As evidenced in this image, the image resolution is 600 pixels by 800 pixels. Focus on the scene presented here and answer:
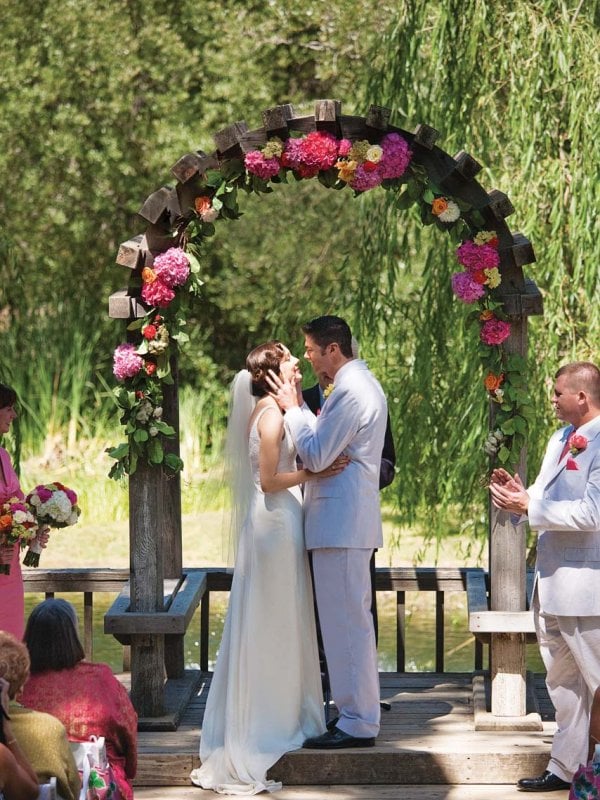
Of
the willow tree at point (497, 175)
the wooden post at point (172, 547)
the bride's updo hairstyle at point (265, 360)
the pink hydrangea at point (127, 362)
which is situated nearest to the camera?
the bride's updo hairstyle at point (265, 360)

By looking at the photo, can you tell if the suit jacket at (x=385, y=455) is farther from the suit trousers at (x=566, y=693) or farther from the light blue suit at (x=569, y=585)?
the suit trousers at (x=566, y=693)

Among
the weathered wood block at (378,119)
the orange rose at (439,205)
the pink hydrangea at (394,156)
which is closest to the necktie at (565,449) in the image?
the orange rose at (439,205)

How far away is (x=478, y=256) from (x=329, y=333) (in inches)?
28.0

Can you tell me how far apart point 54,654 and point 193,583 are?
2.25 m

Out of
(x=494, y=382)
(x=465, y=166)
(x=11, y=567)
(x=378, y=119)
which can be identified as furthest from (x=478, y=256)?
(x=11, y=567)

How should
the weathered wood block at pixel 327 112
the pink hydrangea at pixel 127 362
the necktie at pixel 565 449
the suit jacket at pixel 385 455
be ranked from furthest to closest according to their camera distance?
the suit jacket at pixel 385 455 → the pink hydrangea at pixel 127 362 → the weathered wood block at pixel 327 112 → the necktie at pixel 565 449

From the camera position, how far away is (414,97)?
8234 mm

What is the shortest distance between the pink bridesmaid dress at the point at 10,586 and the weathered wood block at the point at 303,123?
174cm

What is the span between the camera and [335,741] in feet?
17.6

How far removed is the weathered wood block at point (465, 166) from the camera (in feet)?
18.4

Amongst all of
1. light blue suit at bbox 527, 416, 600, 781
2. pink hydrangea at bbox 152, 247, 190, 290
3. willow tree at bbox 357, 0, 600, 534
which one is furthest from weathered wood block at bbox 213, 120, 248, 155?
willow tree at bbox 357, 0, 600, 534

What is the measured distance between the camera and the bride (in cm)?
534

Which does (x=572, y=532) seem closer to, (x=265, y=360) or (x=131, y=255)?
(x=265, y=360)

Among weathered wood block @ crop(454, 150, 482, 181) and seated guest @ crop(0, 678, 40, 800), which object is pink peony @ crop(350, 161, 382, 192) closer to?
weathered wood block @ crop(454, 150, 482, 181)
